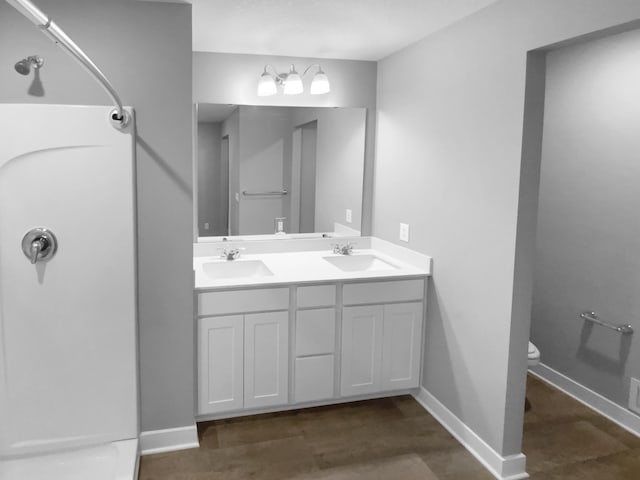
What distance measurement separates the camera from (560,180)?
11.1ft

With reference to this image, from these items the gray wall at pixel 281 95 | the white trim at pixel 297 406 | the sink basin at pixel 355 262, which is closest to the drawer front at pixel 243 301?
the white trim at pixel 297 406

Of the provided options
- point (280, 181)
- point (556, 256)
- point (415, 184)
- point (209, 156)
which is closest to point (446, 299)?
point (415, 184)

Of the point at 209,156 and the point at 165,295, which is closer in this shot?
the point at 165,295

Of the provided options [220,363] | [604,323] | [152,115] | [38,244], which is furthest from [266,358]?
[604,323]

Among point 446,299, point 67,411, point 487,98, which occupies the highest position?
point 487,98

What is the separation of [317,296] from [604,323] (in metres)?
1.65

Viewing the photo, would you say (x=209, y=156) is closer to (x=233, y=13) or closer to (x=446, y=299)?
(x=233, y=13)

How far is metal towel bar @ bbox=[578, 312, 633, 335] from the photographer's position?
293cm

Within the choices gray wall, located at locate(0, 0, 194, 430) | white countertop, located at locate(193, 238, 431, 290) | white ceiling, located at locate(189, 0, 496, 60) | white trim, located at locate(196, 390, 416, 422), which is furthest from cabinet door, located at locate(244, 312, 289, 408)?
white ceiling, located at locate(189, 0, 496, 60)

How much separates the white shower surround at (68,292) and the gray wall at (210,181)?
95 centimetres

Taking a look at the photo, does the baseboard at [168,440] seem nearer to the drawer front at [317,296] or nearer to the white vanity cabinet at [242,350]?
the white vanity cabinet at [242,350]

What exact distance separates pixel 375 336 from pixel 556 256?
1.33 m

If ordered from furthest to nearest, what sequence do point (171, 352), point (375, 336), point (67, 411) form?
point (375, 336)
point (171, 352)
point (67, 411)

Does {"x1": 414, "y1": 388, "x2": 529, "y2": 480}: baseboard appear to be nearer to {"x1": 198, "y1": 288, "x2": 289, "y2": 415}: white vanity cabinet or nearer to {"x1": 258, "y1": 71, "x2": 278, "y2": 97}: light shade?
{"x1": 198, "y1": 288, "x2": 289, "y2": 415}: white vanity cabinet
